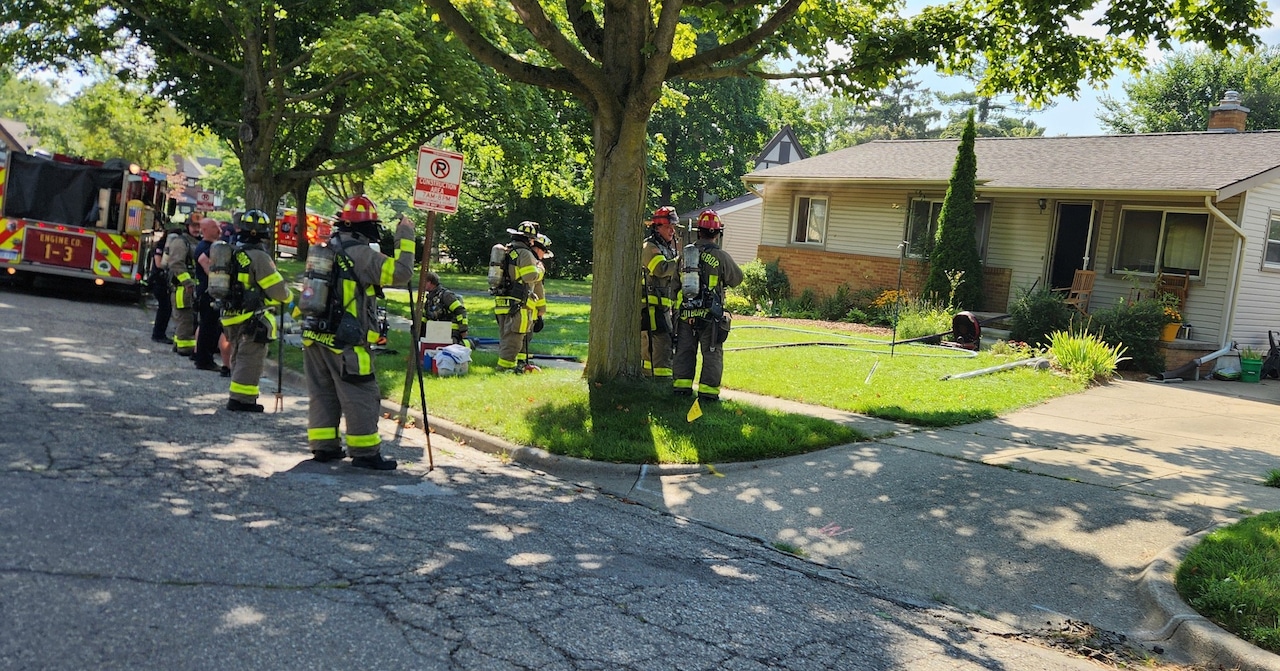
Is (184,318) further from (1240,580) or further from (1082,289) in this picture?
(1082,289)

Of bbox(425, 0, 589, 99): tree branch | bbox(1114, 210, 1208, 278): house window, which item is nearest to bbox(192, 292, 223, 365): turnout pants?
bbox(425, 0, 589, 99): tree branch

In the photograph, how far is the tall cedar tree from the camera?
19.5 metres

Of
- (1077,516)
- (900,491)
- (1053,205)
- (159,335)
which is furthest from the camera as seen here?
(1053,205)

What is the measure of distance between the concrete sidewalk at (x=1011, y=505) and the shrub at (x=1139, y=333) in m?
5.27

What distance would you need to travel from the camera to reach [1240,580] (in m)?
5.33

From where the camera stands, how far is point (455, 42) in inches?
709

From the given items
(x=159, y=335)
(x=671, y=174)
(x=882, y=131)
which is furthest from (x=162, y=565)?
(x=882, y=131)

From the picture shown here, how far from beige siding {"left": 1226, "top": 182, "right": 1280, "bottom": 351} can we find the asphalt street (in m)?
14.6

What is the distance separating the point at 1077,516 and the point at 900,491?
1.26 m

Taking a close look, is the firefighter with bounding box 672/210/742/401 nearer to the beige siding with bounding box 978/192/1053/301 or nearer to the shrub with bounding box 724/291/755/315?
the beige siding with bounding box 978/192/1053/301

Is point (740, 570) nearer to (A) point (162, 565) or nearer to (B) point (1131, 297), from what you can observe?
(A) point (162, 565)

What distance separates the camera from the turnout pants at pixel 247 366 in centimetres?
923

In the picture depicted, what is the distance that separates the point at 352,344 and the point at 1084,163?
56.7ft

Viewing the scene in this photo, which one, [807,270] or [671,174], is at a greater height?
[671,174]
